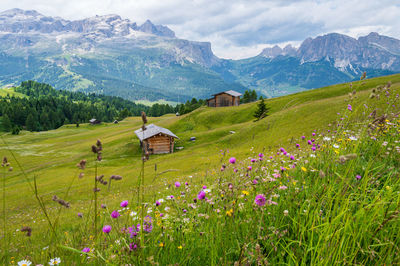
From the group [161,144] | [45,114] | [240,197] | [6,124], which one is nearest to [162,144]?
[161,144]

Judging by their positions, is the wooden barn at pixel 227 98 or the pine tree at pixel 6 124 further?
the pine tree at pixel 6 124

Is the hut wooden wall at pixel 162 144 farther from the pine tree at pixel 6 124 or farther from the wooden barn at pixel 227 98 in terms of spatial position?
the pine tree at pixel 6 124

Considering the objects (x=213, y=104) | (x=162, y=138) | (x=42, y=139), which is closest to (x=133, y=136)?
(x=162, y=138)

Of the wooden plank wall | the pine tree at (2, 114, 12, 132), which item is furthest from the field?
the pine tree at (2, 114, 12, 132)

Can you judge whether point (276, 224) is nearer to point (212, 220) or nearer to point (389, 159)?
point (212, 220)

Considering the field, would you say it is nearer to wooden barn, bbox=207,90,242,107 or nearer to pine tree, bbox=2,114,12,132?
wooden barn, bbox=207,90,242,107

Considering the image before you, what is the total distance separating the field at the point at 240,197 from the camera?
2.13 metres

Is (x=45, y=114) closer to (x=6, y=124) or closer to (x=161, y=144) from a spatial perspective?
(x=6, y=124)

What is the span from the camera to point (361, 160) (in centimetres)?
437

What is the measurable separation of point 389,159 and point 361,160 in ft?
1.44

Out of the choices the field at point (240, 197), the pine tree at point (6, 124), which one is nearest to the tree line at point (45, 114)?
the pine tree at point (6, 124)

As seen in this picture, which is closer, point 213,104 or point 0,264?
point 0,264

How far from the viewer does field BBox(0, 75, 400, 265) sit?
6.98ft

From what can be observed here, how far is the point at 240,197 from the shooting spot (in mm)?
2789
